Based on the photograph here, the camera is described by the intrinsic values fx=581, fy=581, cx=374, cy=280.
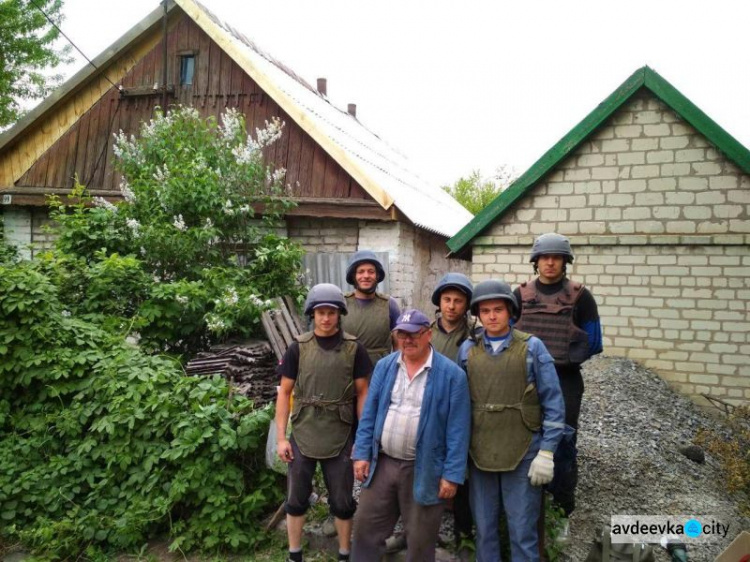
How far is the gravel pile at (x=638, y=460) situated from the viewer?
4.16 m

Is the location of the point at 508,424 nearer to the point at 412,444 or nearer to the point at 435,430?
the point at 435,430

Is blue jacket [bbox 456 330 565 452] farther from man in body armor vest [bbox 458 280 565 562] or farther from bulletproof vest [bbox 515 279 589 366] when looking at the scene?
bulletproof vest [bbox 515 279 589 366]

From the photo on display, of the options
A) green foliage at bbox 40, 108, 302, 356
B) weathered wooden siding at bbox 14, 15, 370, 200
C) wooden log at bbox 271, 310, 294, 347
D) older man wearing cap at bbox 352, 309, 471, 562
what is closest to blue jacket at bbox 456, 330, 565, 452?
older man wearing cap at bbox 352, 309, 471, 562

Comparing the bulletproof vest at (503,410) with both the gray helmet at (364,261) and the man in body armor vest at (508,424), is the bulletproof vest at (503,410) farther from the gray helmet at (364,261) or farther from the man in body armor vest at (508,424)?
the gray helmet at (364,261)

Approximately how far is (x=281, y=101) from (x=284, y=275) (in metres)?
2.92

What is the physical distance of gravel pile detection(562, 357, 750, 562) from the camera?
164 inches

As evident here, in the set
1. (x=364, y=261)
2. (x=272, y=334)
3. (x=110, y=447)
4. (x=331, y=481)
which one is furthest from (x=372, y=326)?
(x=272, y=334)

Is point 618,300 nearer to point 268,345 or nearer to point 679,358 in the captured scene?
point 679,358

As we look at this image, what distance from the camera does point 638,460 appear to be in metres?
4.95

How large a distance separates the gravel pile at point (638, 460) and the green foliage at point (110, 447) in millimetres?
2295

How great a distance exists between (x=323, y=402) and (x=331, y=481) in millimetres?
489

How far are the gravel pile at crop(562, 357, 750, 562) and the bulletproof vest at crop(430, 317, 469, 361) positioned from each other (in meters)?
1.43

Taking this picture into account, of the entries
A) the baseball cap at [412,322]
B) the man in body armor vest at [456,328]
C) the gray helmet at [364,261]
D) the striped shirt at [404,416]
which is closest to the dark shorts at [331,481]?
the striped shirt at [404,416]

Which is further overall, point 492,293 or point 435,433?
point 492,293
